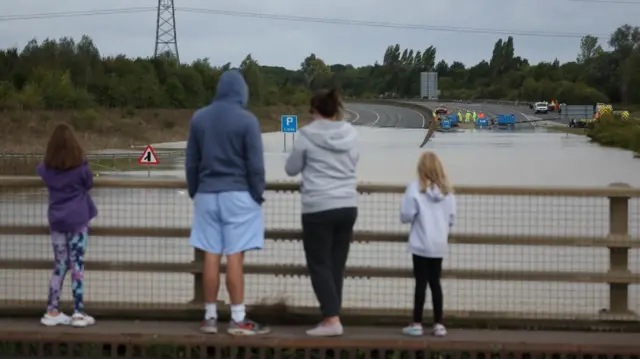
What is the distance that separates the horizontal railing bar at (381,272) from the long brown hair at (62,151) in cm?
96

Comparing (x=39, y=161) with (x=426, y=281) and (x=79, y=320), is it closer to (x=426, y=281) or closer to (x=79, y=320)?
(x=79, y=320)

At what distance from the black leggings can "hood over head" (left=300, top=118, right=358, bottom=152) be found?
3.24 ft

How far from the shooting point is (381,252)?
904cm

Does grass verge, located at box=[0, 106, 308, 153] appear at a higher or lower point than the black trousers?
higher

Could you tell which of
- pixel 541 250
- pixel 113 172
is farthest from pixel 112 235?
pixel 113 172

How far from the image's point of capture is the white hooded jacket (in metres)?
7.71

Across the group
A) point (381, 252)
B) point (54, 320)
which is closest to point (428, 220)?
point (381, 252)

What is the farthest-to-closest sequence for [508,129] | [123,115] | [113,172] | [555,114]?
1. [555,114]
2. [508,129]
3. [123,115]
4. [113,172]

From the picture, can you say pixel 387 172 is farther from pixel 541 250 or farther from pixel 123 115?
pixel 123 115

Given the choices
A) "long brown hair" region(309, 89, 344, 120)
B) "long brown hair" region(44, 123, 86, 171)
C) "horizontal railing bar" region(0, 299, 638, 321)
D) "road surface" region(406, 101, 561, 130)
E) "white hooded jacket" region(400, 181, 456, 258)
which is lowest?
"horizontal railing bar" region(0, 299, 638, 321)

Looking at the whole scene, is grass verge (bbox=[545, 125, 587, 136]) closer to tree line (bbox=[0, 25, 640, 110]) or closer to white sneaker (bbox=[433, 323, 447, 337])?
tree line (bbox=[0, 25, 640, 110])

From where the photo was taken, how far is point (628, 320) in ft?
27.0

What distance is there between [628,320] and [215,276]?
3266 millimetres

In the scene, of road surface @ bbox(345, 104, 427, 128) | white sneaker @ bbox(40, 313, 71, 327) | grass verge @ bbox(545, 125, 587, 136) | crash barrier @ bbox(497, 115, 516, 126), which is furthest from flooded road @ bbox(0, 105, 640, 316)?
crash barrier @ bbox(497, 115, 516, 126)
